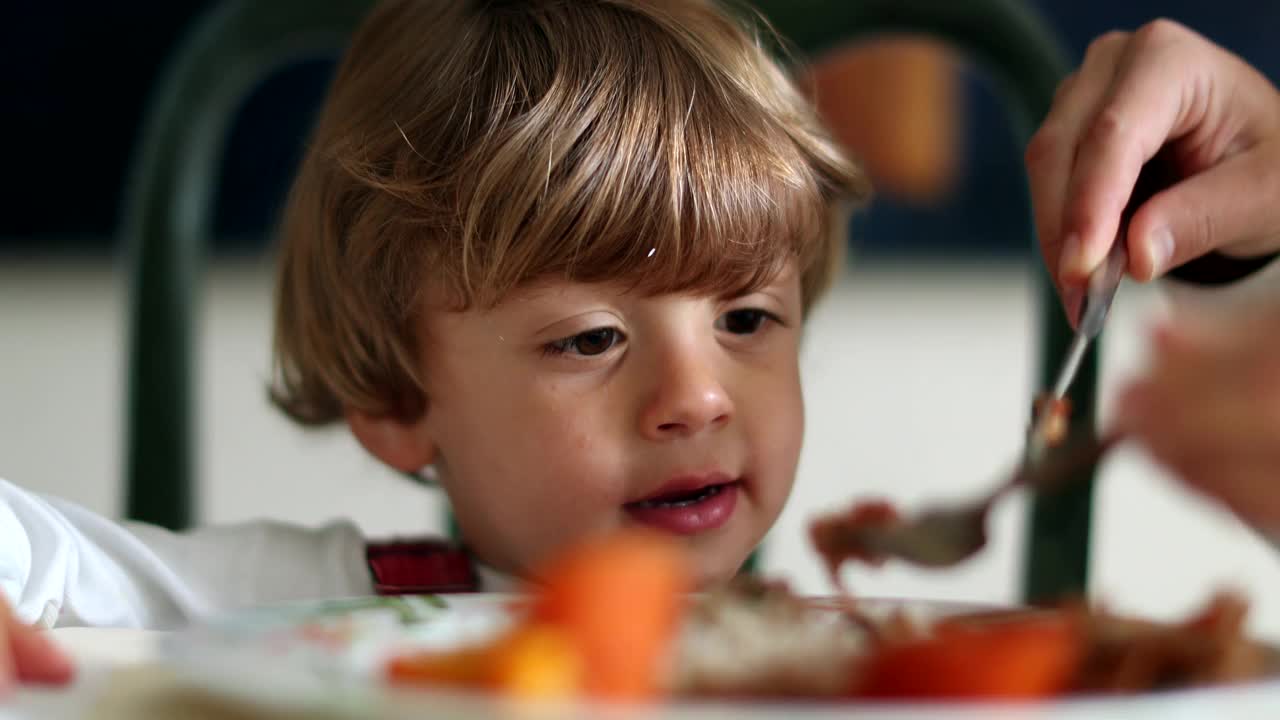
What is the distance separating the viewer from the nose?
0.72 meters

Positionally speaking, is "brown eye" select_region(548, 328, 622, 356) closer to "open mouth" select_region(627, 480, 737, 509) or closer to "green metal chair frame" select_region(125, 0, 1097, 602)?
"open mouth" select_region(627, 480, 737, 509)

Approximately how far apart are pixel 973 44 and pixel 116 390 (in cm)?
133

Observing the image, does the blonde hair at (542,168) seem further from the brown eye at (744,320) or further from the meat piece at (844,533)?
the meat piece at (844,533)

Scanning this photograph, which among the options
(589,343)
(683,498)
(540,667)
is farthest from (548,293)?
(540,667)

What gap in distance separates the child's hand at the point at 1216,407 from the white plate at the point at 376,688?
0.19m

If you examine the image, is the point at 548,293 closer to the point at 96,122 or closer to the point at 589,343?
the point at 589,343

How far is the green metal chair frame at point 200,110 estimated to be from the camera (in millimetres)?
937

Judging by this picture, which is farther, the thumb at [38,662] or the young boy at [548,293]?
the young boy at [548,293]

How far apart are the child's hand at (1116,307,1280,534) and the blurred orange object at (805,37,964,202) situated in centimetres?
118

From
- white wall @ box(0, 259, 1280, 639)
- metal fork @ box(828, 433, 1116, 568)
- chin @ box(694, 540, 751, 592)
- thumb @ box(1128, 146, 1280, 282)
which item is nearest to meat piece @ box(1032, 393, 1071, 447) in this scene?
metal fork @ box(828, 433, 1116, 568)

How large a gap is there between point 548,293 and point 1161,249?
33 cm

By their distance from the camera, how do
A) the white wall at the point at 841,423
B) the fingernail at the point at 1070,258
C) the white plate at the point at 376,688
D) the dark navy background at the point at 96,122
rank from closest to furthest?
the white plate at the point at 376,688 → the fingernail at the point at 1070,258 → the dark navy background at the point at 96,122 → the white wall at the point at 841,423

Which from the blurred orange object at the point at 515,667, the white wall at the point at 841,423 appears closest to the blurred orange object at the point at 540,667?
the blurred orange object at the point at 515,667

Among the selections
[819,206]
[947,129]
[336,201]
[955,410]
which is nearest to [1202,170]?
[819,206]
